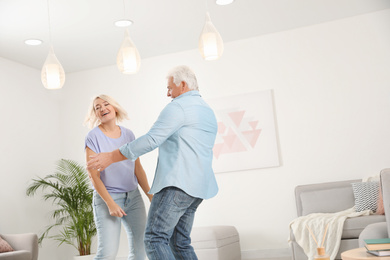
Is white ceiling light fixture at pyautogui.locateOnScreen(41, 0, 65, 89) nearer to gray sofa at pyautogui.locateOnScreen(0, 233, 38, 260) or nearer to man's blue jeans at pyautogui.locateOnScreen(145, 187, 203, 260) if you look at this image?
gray sofa at pyautogui.locateOnScreen(0, 233, 38, 260)

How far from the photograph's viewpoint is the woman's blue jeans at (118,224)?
2566mm

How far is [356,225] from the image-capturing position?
4.24 meters

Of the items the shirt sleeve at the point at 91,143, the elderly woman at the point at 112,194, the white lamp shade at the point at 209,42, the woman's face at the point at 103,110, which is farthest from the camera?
the white lamp shade at the point at 209,42

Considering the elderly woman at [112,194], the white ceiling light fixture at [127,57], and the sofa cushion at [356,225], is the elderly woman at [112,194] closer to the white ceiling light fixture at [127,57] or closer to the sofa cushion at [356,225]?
the white ceiling light fixture at [127,57]

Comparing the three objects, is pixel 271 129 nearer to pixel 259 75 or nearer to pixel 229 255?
pixel 259 75

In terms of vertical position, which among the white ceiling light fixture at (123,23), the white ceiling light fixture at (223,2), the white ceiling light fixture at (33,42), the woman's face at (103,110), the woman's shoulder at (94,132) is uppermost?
the white ceiling light fixture at (223,2)

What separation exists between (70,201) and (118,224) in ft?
10.6

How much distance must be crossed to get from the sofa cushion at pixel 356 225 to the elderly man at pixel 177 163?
235 centimetres

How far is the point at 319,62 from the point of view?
5.49 m

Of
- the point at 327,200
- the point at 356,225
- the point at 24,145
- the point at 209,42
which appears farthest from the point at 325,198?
the point at 24,145

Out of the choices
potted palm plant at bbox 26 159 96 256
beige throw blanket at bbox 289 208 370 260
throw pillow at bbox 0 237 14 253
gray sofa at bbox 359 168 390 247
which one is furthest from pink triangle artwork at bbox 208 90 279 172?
gray sofa at bbox 359 168 390 247

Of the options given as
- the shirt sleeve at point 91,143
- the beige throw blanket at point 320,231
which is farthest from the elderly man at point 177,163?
the beige throw blanket at point 320,231

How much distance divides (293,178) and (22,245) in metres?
3.06

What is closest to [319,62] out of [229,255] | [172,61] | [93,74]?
[172,61]
